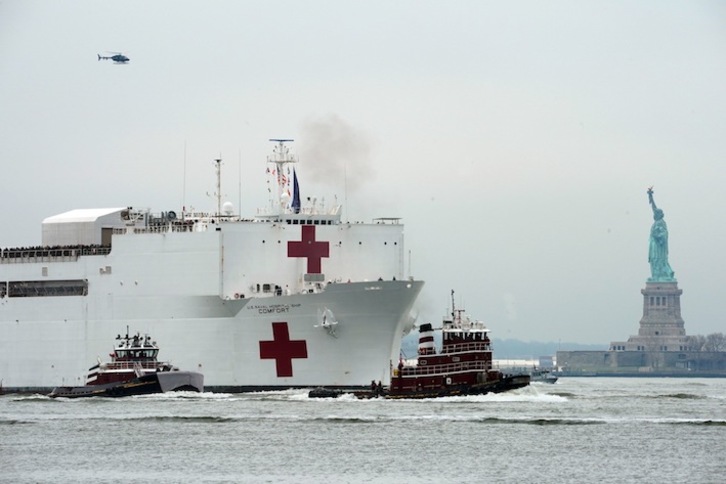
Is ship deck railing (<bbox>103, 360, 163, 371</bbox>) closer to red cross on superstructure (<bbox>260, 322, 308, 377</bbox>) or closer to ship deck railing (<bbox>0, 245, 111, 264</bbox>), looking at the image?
red cross on superstructure (<bbox>260, 322, 308, 377</bbox>)

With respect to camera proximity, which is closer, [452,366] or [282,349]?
[452,366]

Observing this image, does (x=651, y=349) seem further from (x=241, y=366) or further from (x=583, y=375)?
(x=241, y=366)

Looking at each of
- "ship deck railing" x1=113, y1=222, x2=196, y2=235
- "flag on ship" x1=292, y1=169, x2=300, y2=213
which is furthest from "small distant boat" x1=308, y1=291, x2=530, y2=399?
"ship deck railing" x1=113, y1=222, x2=196, y2=235

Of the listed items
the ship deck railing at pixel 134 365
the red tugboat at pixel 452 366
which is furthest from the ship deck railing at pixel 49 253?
the red tugboat at pixel 452 366

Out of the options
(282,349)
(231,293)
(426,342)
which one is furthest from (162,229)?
(426,342)

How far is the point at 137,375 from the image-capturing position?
197 ft

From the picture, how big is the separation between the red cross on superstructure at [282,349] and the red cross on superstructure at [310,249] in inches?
113

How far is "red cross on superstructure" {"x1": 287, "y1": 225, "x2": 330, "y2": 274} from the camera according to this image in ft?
204

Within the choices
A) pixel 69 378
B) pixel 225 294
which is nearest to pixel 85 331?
pixel 69 378

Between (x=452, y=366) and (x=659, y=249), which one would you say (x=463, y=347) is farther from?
(x=659, y=249)

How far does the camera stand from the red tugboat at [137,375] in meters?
59.8

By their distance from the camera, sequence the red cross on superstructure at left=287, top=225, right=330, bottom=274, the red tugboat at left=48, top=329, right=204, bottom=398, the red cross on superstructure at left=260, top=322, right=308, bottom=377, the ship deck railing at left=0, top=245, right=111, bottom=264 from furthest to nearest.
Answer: the ship deck railing at left=0, top=245, right=111, bottom=264 → the red cross on superstructure at left=287, top=225, right=330, bottom=274 → the red cross on superstructure at left=260, top=322, right=308, bottom=377 → the red tugboat at left=48, top=329, right=204, bottom=398

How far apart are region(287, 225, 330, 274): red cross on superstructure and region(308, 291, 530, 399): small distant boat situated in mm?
7329

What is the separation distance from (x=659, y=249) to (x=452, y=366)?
14005 cm
